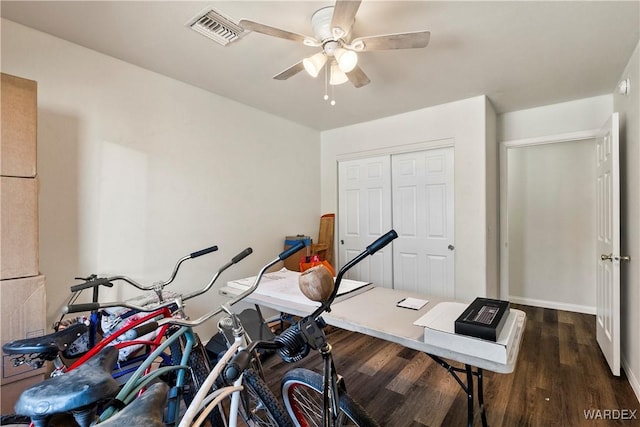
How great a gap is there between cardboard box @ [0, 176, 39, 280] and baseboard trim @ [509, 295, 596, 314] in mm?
5117

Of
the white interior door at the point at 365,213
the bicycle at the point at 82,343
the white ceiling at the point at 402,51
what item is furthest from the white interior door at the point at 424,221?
the bicycle at the point at 82,343

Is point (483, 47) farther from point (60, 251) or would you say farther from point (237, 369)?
point (60, 251)

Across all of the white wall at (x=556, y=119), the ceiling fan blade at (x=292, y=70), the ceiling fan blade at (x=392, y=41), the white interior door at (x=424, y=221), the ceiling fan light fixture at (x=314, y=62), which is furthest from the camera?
the white interior door at (x=424, y=221)

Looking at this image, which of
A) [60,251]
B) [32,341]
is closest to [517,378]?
[32,341]

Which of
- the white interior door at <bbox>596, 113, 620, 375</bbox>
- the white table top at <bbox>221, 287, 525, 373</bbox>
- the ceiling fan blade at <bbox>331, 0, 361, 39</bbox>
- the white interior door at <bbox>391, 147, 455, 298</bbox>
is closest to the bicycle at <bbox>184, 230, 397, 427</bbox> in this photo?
the white table top at <bbox>221, 287, 525, 373</bbox>

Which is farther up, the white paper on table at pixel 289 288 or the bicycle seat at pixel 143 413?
the bicycle seat at pixel 143 413

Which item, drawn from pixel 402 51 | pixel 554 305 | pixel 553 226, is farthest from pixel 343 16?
pixel 554 305

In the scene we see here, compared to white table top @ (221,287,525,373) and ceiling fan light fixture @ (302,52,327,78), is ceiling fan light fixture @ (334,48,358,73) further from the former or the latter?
white table top @ (221,287,525,373)

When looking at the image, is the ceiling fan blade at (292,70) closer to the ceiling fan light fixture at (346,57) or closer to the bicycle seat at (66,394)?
the ceiling fan light fixture at (346,57)

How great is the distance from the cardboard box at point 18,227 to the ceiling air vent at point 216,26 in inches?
49.8

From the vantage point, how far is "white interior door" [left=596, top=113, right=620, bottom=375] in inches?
85.2

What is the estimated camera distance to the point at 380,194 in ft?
12.5

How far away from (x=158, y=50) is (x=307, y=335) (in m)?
2.27

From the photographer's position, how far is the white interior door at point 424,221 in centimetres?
327
